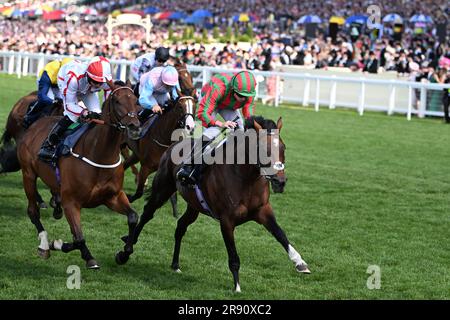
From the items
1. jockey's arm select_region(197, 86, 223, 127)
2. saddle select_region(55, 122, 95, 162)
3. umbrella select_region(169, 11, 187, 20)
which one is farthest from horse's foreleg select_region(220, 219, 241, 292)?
umbrella select_region(169, 11, 187, 20)

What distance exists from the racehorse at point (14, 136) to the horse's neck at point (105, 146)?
7.60 feet

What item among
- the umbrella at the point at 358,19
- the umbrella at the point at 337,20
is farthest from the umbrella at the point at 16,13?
the umbrella at the point at 358,19

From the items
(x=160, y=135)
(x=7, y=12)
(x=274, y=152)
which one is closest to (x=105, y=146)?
(x=274, y=152)

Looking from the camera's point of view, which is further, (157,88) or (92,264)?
(157,88)

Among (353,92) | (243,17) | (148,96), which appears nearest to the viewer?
(148,96)

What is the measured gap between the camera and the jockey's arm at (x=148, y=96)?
10195mm

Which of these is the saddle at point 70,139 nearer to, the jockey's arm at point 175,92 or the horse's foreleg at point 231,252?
the horse's foreleg at point 231,252

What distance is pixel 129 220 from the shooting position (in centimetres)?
779

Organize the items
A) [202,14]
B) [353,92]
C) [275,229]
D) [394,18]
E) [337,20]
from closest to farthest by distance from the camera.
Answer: [275,229]
[353,92]
[394,18]
[337,20]
[202,14]

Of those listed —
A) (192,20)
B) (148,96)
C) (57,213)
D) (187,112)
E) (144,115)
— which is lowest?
(57,213)

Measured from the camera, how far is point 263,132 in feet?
21.7

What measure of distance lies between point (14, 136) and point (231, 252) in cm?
523

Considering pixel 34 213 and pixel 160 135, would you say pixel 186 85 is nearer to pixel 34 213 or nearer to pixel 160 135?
pixel 160 135

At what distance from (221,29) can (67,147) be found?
142 ft
